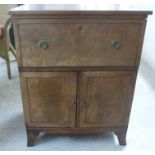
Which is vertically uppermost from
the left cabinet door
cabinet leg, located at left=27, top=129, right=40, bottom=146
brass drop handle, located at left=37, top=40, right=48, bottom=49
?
brass drop handle, located at left=37, top=40, right=48, bottom=49

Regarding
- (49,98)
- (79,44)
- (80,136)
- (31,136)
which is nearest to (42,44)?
(79,44)

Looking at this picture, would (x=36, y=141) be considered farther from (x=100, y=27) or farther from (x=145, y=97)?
(x=145, y=97)

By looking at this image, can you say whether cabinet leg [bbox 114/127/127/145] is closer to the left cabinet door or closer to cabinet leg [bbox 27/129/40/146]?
the left cabinet door

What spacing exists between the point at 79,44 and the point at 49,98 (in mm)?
373

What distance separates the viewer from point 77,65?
3.67 feet

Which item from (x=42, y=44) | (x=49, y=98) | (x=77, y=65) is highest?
(x=42, y=44)

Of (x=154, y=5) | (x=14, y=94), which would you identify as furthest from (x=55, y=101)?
(x=154, y=5)

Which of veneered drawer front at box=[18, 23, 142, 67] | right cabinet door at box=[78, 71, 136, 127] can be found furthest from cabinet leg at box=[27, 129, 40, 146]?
veneered drawer front at box=[18, 23, 142, 67]

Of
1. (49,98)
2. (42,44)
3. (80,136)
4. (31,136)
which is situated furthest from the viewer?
(80,136)

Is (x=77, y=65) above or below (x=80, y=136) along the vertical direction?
above

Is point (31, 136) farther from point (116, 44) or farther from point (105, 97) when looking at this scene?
point (116, 44)

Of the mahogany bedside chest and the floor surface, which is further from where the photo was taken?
the floor surface

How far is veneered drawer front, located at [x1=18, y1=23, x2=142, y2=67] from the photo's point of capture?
1033 mm
